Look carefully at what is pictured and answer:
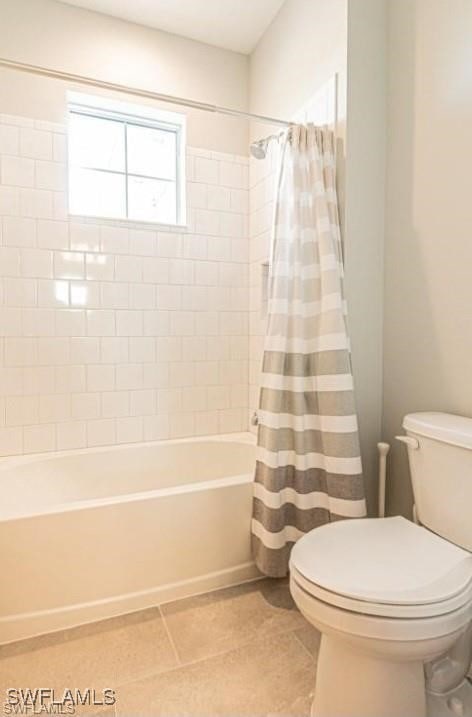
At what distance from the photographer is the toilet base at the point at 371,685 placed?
1.08m

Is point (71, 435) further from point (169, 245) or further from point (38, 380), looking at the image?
point (169, 245)

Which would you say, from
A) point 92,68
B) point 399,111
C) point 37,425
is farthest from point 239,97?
point 37,425

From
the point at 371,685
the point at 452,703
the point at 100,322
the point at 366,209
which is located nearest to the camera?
the point at 371,685

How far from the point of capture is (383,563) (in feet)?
3.75

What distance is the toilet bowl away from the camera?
3.25 feet

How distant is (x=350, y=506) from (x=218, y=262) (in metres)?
1.55

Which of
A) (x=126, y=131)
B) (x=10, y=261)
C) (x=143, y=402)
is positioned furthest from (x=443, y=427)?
(x=126, y=131)

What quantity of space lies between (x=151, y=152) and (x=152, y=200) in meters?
0.28

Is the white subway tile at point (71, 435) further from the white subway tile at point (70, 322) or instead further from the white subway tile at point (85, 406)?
the white subway tile at point (70, 322)

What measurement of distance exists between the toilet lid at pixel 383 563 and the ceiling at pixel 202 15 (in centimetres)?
251

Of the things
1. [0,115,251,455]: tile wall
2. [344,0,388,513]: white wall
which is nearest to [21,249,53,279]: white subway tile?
[0,115,251,455]: tile wall

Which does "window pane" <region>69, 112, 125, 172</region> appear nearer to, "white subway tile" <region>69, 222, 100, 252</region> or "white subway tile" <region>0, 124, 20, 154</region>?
"white subway tile" <region>0, 124, 20, 154</region>

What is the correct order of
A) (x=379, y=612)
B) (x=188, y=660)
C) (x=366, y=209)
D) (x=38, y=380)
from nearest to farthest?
(x=379, y=612), (x=188, y=660), (x=366, y=209), (x=38, y=380)

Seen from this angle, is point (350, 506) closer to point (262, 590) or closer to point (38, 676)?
point (262, 590)
